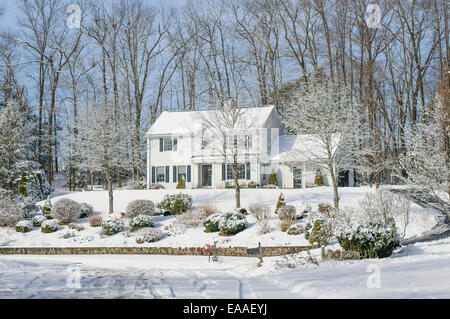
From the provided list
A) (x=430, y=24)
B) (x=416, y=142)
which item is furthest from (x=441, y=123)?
(x=430, y=24)

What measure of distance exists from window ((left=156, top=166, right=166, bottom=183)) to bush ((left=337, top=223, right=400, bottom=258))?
1789cm

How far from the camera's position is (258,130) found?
2370 centimetres

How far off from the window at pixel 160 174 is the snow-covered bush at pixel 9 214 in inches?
376

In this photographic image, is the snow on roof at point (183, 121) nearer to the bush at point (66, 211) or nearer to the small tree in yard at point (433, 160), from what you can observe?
the bush at point (66, 211)

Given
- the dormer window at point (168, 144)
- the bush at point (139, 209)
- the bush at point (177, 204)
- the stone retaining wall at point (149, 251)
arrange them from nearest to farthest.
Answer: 1. the stone retaining wall at point (149, 251)
2. the bush at point (139, 209)
3. the bush at point (177, 204)
4. the dormer window at point (168, 144)

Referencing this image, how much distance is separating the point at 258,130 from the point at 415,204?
9.67 metres

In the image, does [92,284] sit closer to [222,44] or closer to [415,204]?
[415,204]

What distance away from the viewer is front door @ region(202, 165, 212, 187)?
2598 centimetres

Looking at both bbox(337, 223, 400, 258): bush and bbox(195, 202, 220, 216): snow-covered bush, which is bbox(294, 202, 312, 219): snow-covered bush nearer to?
bbox(195, 202, 220, 216): snow-covered bush

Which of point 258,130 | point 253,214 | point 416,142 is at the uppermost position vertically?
point 258,130

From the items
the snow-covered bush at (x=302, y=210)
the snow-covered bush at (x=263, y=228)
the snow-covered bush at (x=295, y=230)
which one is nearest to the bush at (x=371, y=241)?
the snow-covered bush at (x=295, y=230)

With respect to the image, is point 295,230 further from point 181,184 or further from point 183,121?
point 183,121

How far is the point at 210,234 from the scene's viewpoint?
15.7 m

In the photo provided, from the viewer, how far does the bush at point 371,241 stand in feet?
34.2
